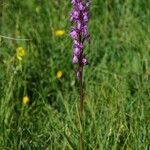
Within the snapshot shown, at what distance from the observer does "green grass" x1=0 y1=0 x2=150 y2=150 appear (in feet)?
10.3

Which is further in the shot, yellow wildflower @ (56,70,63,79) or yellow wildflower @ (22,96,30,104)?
yellow wildflower @ (56,70,63,79)

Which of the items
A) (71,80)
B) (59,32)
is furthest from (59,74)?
(59,32)

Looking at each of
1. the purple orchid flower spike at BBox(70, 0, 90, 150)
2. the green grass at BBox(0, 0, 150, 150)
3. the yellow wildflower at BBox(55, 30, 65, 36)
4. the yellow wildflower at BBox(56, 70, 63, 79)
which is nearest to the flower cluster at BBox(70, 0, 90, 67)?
the purple orchid flower spike at BBox(70, 0, 90, 150)

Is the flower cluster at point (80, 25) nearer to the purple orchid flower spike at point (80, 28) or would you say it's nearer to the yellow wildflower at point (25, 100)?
the purple orchid flower spike at point (80, 28)

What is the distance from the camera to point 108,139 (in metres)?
2.96

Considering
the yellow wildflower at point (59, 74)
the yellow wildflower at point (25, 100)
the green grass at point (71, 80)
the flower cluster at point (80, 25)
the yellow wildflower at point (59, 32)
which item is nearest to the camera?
the flower cluster at point (80, 25)

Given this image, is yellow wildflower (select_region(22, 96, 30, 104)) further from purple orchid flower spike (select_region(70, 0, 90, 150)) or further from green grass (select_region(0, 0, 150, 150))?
purple orchid flower spike (select_region(70, 0, 90, 150))

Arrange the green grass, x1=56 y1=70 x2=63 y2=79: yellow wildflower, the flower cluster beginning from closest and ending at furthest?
the flower cluster < the green grass < x1=56 y1=70 x2=63 y2=79: yellow wildflower

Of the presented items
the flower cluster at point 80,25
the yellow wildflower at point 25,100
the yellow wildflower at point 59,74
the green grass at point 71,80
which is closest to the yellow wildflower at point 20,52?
the green grass at point 71,80

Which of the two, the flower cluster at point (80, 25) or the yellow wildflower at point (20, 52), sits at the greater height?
the flower cluster at point (80, 25)

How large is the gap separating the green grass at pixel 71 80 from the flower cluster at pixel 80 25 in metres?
0.44

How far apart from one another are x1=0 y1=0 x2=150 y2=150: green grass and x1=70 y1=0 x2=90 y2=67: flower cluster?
44 cm

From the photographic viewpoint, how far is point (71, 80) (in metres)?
4.28

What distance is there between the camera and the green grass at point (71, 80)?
10.3ft
